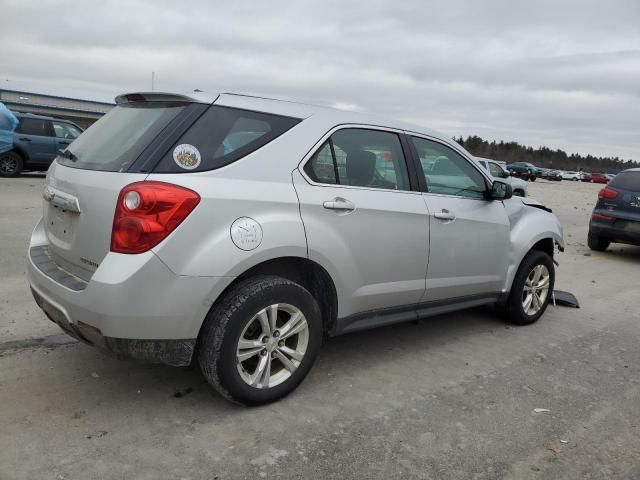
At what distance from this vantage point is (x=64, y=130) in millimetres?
15719

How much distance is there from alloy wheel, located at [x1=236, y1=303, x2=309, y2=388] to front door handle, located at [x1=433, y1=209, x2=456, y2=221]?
4.43ft

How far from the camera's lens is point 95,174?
3066mm

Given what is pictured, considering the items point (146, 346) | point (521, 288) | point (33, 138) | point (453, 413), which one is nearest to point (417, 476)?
point (453, 413)

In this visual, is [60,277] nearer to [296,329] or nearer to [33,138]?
[296,329]

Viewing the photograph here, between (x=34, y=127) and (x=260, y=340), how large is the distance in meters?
14.5

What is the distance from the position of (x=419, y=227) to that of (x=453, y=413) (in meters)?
1.24

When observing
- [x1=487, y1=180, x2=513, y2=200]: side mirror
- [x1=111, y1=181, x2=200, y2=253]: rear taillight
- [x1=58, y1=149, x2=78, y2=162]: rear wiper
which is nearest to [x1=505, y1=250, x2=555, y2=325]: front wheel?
[x1=487, y1=180, x2=513, y2=200]: side mirror

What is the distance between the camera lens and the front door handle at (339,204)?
339 centimetres

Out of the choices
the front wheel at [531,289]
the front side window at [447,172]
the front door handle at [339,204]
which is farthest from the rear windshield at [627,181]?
the front door handle at [339,204]

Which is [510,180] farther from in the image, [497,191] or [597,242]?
[497,191]

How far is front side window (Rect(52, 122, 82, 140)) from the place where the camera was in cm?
1554

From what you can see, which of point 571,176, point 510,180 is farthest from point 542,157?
point 510,180

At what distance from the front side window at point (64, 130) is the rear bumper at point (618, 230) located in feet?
42.0

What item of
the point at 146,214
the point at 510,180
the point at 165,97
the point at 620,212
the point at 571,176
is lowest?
the point at 571,176
